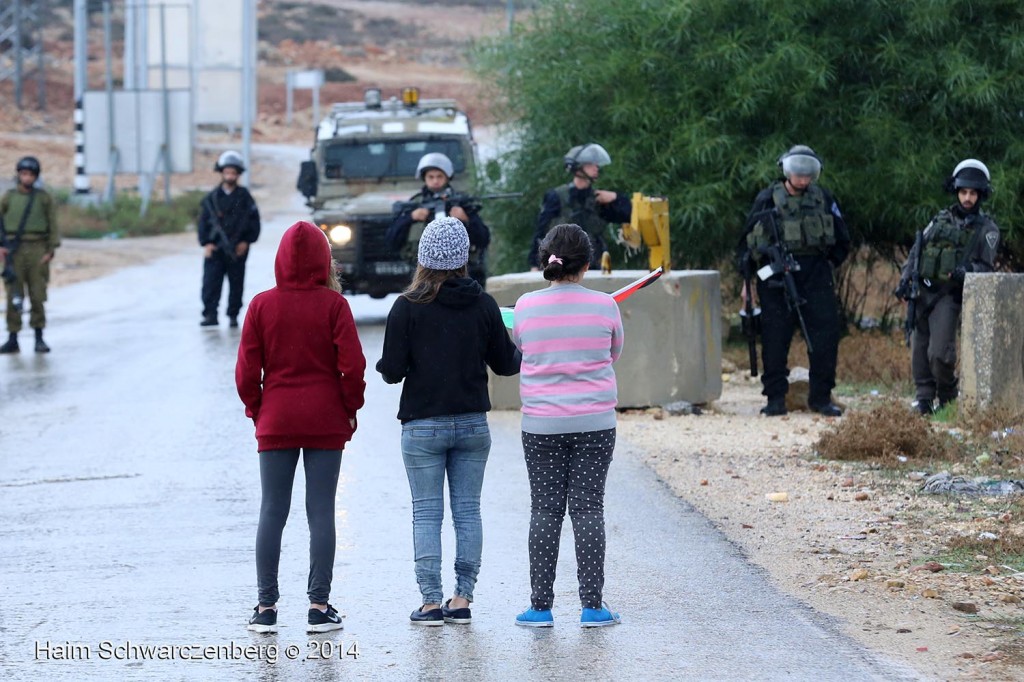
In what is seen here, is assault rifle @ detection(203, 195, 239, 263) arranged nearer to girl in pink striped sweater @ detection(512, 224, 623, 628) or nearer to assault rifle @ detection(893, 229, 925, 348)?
assault rifle @ detection(893, 229, 925, 348)

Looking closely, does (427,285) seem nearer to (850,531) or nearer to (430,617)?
(430,617)

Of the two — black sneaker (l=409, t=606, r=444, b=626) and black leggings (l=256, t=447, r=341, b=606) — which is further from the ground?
black leggings (l=256, t=447, r=341, b=606)

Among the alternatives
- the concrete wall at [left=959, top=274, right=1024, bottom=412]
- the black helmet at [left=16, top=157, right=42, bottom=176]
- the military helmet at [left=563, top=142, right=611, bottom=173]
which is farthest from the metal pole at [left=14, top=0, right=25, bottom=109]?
the concrete wall at [left=959, top=274, right=1024, bottom=412]

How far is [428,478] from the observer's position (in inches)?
245

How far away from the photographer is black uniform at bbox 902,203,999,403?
449 inches

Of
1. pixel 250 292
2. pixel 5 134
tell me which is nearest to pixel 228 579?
pixel 250 292

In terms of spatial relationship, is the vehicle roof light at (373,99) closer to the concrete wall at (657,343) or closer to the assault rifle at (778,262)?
the concrete wall at (657,343)

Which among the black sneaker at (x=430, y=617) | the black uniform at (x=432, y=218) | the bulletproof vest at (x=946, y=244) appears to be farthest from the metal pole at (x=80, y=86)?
the black sneaker at (x=430, y=617)

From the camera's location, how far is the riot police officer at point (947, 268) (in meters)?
11.2

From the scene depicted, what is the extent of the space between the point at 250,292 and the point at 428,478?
18214 mm

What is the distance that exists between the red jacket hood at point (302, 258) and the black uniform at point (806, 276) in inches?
239

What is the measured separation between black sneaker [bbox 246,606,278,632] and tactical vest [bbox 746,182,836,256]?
6.36 meters

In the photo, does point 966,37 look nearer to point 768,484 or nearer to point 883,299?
point 883,299

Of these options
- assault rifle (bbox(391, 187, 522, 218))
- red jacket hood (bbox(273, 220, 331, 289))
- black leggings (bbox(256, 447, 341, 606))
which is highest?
assault rifle (bbox(391, 187, 522, 218))
